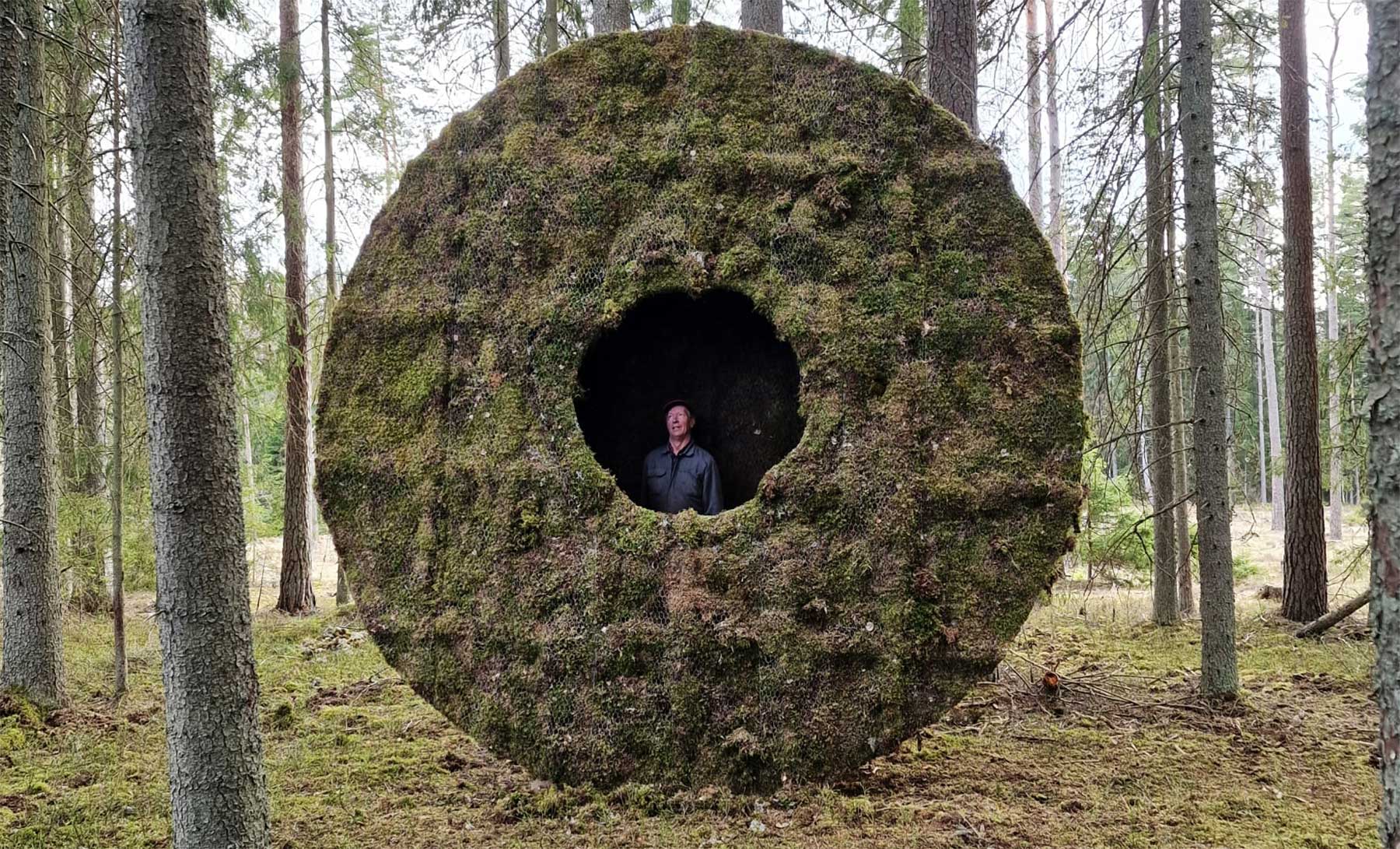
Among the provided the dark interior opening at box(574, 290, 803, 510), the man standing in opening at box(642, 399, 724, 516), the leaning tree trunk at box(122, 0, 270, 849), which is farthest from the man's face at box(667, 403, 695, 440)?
the leaning tree trunk at box(122, 0, 270, 849)

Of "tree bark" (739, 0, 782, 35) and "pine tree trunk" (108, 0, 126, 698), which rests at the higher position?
"tree bark" (739, 0, 782, 35)

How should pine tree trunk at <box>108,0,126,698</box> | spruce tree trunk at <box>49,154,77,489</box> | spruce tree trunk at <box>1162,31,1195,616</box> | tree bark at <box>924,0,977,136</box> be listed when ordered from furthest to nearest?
spruce tree trunk at <box>49,154,77,489</box>, spruce tree trunk at <box>1162,31,1195,616</box>, tree bark at <box>924,0,977,136</box>, pine tree trunk at <box>108,0,126,698</box>

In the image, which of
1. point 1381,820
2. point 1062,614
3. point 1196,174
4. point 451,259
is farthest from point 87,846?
point 1062,614

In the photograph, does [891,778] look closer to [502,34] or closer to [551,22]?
[551,22]

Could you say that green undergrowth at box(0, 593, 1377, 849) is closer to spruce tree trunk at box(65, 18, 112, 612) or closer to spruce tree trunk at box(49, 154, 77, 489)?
spruce tree trunk at box(65, 18, 112, 612)

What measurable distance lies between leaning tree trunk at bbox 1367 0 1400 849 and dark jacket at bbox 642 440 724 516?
285cm

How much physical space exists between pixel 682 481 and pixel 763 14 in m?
4.67

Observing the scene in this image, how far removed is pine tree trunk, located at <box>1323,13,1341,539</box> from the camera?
6586 millimetres

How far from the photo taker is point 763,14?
23.2ft

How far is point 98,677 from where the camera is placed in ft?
20.8

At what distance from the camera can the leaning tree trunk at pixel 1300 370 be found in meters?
7.15

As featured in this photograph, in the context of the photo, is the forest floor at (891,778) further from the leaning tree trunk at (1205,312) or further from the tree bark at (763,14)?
the tree bark at (763,14)

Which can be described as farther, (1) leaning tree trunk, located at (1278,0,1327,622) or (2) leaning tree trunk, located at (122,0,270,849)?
(1) leaning tree trunk, located at (1278,0,1327,622)

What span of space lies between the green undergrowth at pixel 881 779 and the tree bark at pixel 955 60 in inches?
125
